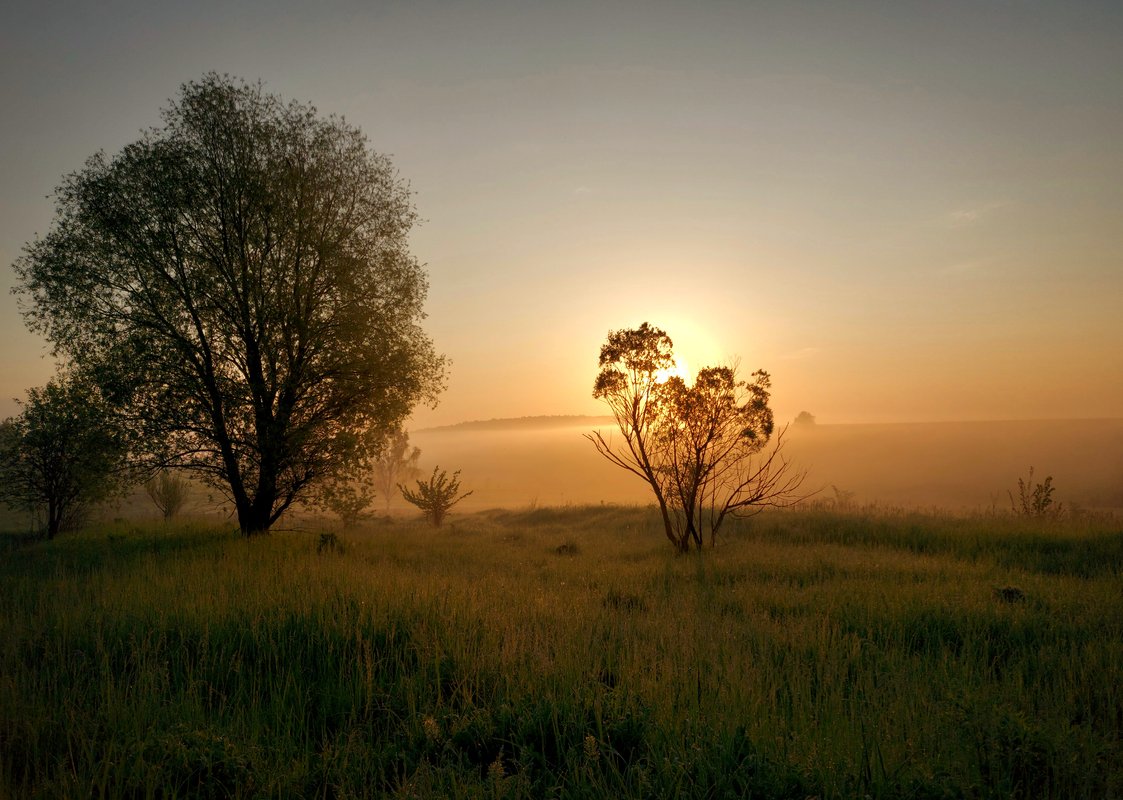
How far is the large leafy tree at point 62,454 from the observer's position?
14117 mm

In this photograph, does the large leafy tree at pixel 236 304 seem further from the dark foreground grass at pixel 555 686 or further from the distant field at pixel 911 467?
the distant field at pixel 911 467

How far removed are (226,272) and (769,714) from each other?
55.1 ft

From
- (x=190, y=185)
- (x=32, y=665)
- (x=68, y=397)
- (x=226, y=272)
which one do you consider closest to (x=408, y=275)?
(x=226, y=272)

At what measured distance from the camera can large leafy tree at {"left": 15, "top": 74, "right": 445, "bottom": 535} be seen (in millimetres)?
14305

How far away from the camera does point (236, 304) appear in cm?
1529

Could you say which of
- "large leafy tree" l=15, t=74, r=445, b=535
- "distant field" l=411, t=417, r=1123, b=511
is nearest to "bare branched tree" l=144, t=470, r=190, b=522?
"large leafy tree" l=15, t=74, r=445, b=535

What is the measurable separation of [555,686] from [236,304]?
15034mm

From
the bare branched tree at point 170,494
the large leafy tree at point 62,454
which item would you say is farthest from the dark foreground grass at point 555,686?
the bare branched tree at point 170,494

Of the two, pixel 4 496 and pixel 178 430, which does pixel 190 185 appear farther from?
pixel 4 496

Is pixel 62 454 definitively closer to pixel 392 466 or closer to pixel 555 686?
pixel 555 686

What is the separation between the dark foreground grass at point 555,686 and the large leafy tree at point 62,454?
466 cm

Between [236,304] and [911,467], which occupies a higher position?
[236,304]

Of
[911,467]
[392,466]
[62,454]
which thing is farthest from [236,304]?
[911,467]

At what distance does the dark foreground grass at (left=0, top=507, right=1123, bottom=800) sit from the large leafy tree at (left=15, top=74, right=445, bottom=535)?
16.7ft
